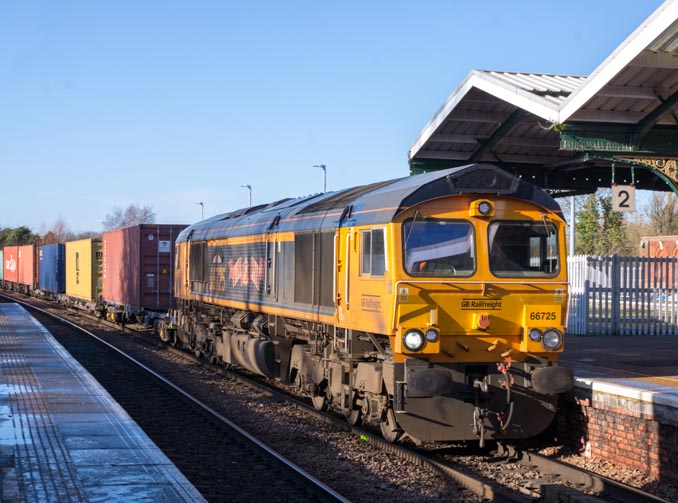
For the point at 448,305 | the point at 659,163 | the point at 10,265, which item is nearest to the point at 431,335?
the point at 448,305

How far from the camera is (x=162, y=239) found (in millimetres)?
26922

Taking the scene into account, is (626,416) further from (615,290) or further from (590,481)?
(615,290)

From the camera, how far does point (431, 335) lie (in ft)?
32.3

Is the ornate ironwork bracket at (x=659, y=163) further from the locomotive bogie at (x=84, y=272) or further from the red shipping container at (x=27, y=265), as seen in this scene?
the red shipping container at (x=27, y=265)

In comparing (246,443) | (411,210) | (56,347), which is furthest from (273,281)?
(56,347)

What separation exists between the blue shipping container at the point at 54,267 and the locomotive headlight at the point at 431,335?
117 ft

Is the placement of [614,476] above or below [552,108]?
below

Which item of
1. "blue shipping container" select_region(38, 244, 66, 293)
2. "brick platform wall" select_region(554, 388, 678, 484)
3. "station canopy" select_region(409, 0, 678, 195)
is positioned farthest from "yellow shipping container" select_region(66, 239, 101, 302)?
"brick platform wall" select_region(554, 388, 678, 484)

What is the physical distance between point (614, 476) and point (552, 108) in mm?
7075

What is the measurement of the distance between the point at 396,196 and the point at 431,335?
5.59 ft

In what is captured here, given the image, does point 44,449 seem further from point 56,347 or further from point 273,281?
point 56,347

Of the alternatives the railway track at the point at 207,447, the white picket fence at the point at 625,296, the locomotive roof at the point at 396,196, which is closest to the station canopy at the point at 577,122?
the white picket fence at the point at 625,296

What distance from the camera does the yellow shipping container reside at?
1379 inches

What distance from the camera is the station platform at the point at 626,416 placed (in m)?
9.22
